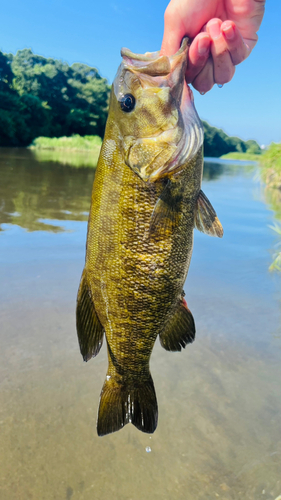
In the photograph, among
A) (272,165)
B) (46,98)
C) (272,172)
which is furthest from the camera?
(46,98)

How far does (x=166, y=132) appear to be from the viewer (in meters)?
1.99

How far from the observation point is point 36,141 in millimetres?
47531

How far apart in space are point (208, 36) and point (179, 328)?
163 cm

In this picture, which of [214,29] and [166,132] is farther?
[214,29]

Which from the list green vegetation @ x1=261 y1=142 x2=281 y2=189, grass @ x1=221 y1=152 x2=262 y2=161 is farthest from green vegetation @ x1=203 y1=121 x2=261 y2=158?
green vegetation @ x1=261 y1=142 x2=281 y2=189

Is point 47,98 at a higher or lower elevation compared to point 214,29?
higher

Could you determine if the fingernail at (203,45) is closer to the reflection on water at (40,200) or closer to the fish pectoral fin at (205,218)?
the fish pectoral fin at (205,218)

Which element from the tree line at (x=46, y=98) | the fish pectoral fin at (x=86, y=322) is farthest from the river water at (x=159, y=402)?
the tree line at (x=46, y=98)

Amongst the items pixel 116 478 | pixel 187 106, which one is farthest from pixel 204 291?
pixel 187 106

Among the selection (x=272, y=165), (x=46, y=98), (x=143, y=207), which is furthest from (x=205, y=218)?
(x=46, y=98)

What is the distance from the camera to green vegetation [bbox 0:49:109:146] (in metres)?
47.7

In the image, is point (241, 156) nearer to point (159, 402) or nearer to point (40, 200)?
point (40, 200)

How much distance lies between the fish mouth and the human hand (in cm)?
15

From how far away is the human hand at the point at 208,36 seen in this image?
6.95 feet
